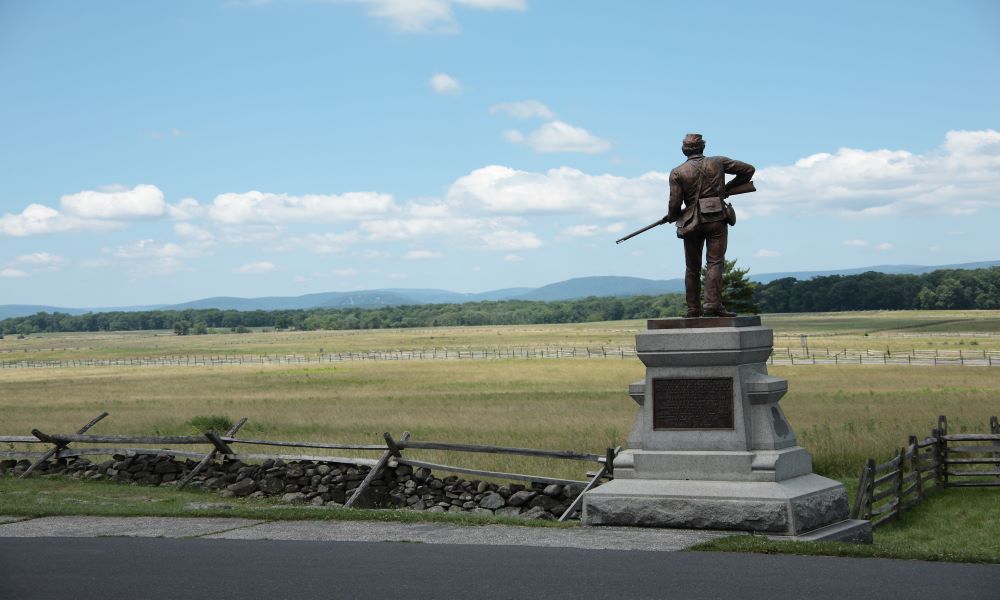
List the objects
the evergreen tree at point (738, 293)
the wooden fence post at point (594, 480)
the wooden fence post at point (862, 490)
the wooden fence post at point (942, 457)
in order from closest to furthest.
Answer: the wooden fence post at point (862, 490) → the wooden fence post at point (594, 480) → the wooden fence post at point (942, 457) → the evergreen tree at point (738, 293)

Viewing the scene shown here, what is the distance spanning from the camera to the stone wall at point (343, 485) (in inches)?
730

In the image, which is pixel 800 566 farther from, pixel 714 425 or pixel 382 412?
pixel 382 412

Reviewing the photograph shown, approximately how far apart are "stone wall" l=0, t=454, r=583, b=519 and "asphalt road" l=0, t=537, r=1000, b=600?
699cm

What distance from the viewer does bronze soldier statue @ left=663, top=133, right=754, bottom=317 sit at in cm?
1355

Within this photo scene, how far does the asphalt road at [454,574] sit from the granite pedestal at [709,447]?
1657 millimetres

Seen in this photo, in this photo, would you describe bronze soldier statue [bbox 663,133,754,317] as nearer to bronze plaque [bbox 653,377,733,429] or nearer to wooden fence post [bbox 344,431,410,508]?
bronze plaque [bbox 653,377,733,429]

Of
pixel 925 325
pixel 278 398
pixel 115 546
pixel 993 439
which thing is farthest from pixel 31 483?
pixel 925 325

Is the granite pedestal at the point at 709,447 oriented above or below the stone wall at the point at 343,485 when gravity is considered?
above

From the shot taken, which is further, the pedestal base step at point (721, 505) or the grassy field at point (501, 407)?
Answer: the grassy field at point (501, 407)

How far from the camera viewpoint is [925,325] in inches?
5472

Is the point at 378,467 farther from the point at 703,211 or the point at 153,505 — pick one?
the point at 703,211

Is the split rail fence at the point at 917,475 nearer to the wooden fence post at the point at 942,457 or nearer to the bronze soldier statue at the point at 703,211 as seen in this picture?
the wooden fence post at the point at 942,457

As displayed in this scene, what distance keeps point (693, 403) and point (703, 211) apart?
8.00ft

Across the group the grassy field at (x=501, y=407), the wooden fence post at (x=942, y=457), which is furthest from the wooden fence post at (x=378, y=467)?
the wooden fence post at (x=942, y=457)
